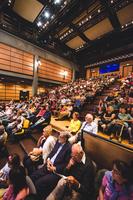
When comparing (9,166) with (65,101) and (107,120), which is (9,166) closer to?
(107,120)

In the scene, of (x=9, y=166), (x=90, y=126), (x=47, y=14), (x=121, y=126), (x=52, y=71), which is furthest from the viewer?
(x=52, y=71)

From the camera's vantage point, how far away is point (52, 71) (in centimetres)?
1190

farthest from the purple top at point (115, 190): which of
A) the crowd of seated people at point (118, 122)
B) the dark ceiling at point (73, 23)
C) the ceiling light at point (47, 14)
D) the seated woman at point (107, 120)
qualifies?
the ceiling light at point (47, 14)

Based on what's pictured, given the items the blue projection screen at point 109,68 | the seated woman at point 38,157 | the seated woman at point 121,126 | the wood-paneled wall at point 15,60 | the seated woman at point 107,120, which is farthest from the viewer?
the blue projection screen at point 109,68

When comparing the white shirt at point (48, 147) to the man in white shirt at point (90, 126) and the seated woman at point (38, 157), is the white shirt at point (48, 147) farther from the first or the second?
the man in white shirt at point (90, 126)

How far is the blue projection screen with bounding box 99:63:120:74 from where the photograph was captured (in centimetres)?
1198

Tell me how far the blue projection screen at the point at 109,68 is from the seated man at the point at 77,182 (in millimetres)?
11917

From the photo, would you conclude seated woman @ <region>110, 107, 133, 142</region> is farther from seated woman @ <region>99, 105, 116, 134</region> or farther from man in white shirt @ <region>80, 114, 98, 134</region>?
man in white shirt @ <region>80, 114, 98, 134</region>

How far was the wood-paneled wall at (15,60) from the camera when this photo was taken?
334 inches

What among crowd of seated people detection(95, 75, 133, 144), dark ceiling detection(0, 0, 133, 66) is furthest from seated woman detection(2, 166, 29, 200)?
dark ceiling detection(0, 0, 133, 66)

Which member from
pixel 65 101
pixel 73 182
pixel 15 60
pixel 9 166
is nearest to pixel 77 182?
pixel 73 182

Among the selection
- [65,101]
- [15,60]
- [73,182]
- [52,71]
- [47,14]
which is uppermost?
[47,14]

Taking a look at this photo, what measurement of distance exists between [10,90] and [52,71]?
409cm

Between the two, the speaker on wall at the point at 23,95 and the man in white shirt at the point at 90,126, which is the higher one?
the speaker on wall at the point at 23,95
